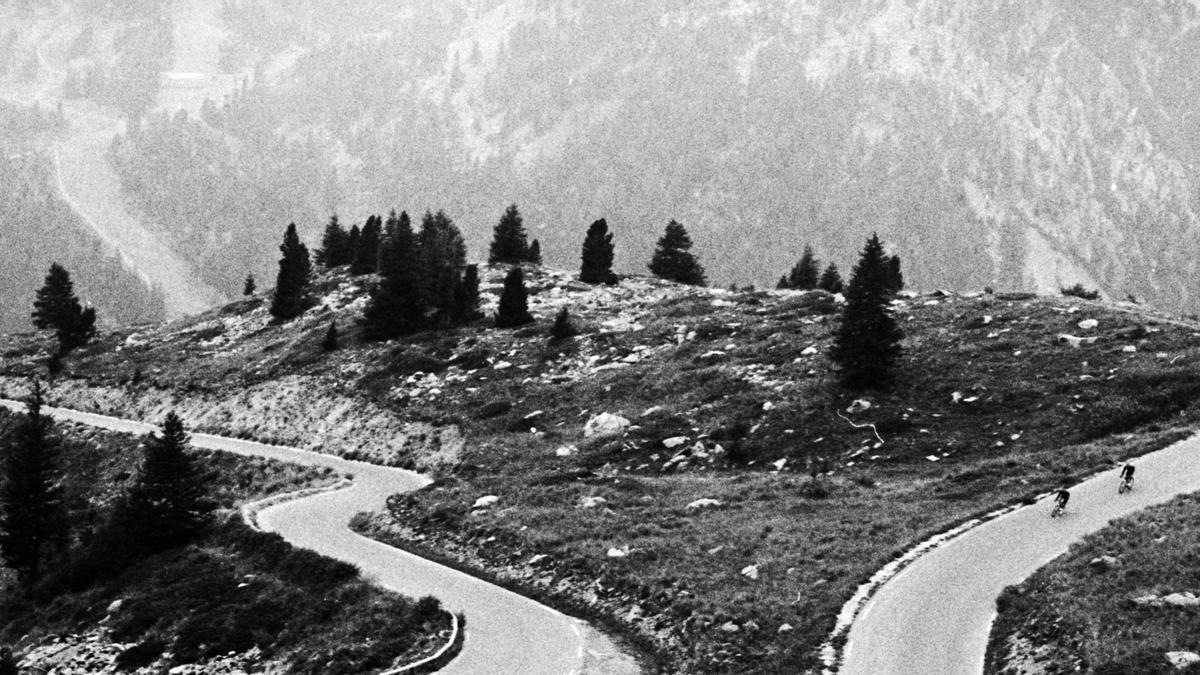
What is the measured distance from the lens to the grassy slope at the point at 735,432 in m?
26.3

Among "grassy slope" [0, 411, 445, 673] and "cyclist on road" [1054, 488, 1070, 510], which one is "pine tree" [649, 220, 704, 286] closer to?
"grassy slope" [0, 411, 445, 673]

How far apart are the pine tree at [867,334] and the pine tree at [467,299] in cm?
3220

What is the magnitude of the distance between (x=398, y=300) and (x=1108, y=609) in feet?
182

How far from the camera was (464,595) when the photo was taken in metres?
27.6

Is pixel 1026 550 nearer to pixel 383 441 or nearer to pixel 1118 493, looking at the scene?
pixel 1118 493

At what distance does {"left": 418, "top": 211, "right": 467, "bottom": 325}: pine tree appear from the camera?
71.8 metres

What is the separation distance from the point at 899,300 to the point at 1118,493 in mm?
33229

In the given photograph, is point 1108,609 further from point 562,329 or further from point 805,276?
point 805,276

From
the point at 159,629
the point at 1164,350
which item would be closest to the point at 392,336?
the point at 159,629

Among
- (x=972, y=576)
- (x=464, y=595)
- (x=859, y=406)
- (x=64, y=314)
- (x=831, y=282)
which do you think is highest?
(x=831, y=282)

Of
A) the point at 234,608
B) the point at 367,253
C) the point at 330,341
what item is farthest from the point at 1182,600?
the point at 367,253

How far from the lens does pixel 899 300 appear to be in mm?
61094

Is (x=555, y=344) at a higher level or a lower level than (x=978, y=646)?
higher

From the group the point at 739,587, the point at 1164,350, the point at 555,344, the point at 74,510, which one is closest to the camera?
the point at 739,587
